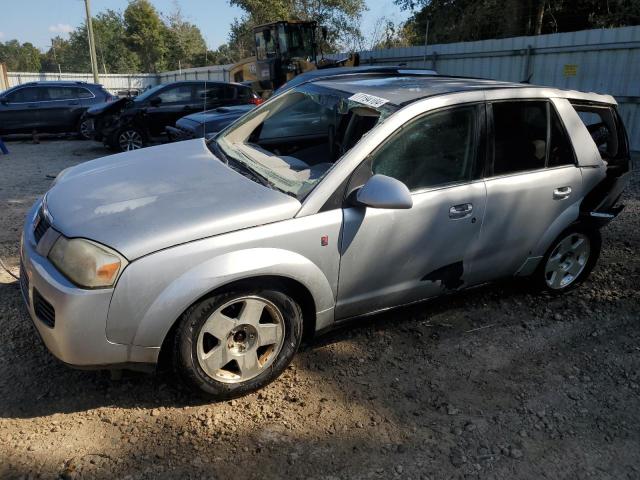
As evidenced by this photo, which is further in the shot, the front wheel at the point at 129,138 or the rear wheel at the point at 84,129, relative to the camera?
the rear wheel at the point at 84,129

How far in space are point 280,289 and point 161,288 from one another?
64cm

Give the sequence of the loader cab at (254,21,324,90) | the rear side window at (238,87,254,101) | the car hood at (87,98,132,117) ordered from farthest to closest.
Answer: the loader cab at (254,21,324,90)
the rear side window at (238,87,254,101)
the car hood at (87,98,132,117)

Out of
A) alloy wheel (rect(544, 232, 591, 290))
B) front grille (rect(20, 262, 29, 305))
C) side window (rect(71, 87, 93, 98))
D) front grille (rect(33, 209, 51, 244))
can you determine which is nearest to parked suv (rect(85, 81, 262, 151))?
side window (rect(71, 87, 93, 98))

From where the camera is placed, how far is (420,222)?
10.1 ft

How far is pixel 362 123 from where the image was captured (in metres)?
3.29

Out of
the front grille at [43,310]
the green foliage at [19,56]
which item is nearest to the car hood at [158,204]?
the front grille at [43,310]

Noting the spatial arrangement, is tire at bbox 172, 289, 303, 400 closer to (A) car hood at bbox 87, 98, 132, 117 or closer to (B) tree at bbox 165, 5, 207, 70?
(A) car hood at bbox 87, 98, 132, 117

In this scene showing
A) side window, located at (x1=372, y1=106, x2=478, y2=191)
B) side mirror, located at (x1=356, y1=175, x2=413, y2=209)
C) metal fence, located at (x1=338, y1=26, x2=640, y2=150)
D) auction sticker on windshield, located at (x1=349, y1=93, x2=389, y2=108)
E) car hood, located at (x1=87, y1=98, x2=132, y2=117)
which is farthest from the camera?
car hood, located at (x1=87, y1=98, x2=132, y2=117)

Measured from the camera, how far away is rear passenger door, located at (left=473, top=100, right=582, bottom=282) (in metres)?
3.40

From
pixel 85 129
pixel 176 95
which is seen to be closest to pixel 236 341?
pixel 176 95

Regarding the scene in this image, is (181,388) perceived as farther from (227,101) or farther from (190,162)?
(227,101)

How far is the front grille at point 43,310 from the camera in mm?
2428

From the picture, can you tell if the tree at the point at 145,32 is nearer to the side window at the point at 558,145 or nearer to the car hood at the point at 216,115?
the car hood at the point at 216,115

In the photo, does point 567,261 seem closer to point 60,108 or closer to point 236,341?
point 236,341
